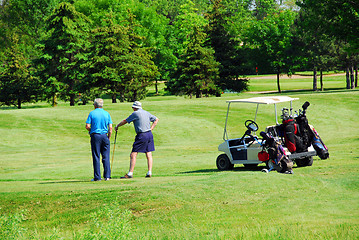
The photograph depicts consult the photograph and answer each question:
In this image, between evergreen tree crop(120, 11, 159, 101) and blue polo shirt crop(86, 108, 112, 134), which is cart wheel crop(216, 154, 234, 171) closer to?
blue polo shirt crop(86, 108, 112, 134)

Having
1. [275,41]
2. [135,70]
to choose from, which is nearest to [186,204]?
[135,70]

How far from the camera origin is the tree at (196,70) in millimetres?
62222

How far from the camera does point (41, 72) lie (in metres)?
57.0

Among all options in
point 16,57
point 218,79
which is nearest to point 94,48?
point 16,57

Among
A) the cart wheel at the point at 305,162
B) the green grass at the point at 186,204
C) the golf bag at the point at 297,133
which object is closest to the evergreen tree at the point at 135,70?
the green grass at the point at 186,204

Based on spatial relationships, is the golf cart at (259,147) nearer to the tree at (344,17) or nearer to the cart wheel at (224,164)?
the cart wheel at (224,164)

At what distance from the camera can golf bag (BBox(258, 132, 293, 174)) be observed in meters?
13.6

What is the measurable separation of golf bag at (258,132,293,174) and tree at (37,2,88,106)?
43698mm

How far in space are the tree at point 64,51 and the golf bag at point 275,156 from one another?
43.7m

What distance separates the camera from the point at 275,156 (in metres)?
13.8

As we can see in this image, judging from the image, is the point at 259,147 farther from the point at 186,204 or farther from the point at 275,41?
the point at 275,41

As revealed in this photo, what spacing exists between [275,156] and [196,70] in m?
50.5

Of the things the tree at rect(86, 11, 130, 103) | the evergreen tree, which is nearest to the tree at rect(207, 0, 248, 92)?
the evergreen tree

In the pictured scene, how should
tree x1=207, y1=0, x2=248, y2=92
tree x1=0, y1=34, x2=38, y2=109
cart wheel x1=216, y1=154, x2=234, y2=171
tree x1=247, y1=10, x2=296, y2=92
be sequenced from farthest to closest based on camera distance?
tree x1=247, y1=10, x2=296, y2=92 → tree x1=207, y1=0, x2=248, y2=92 → tree x1=0, y1=34, x2=38, y2=109 → cart wheel x1=216, y1=154, x2=234, y2=171
